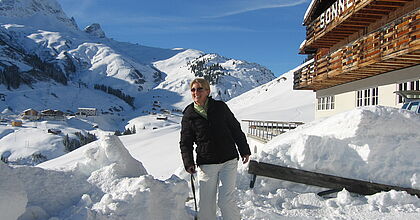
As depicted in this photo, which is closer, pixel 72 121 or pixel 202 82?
pixel 202 82

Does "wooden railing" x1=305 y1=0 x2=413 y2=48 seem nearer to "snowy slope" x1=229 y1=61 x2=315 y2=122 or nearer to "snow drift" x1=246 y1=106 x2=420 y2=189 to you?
"snow drift" x1=246 y1=106 x2=420 y2=189

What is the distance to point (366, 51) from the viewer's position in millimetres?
12375

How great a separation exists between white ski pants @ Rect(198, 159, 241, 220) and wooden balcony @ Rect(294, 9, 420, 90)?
864 cm

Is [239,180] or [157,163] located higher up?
[239,180]

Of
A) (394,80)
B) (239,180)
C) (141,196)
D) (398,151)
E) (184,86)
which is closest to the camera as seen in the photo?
(141,196)

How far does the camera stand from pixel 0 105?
115812 mm

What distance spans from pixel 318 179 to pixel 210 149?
2863 mm

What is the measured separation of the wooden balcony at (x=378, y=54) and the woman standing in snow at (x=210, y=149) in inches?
336

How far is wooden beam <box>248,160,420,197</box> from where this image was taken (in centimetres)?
516

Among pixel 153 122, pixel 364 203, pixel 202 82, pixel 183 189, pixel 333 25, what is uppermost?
pixel 333 25

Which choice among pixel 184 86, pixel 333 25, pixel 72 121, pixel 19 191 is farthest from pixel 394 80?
pixel 184 86

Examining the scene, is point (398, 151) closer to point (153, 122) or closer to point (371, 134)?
point (371, 134)

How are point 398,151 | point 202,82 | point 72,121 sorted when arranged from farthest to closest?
point 72,121, point 398,151, point 202,82

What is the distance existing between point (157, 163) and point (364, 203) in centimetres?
1609
